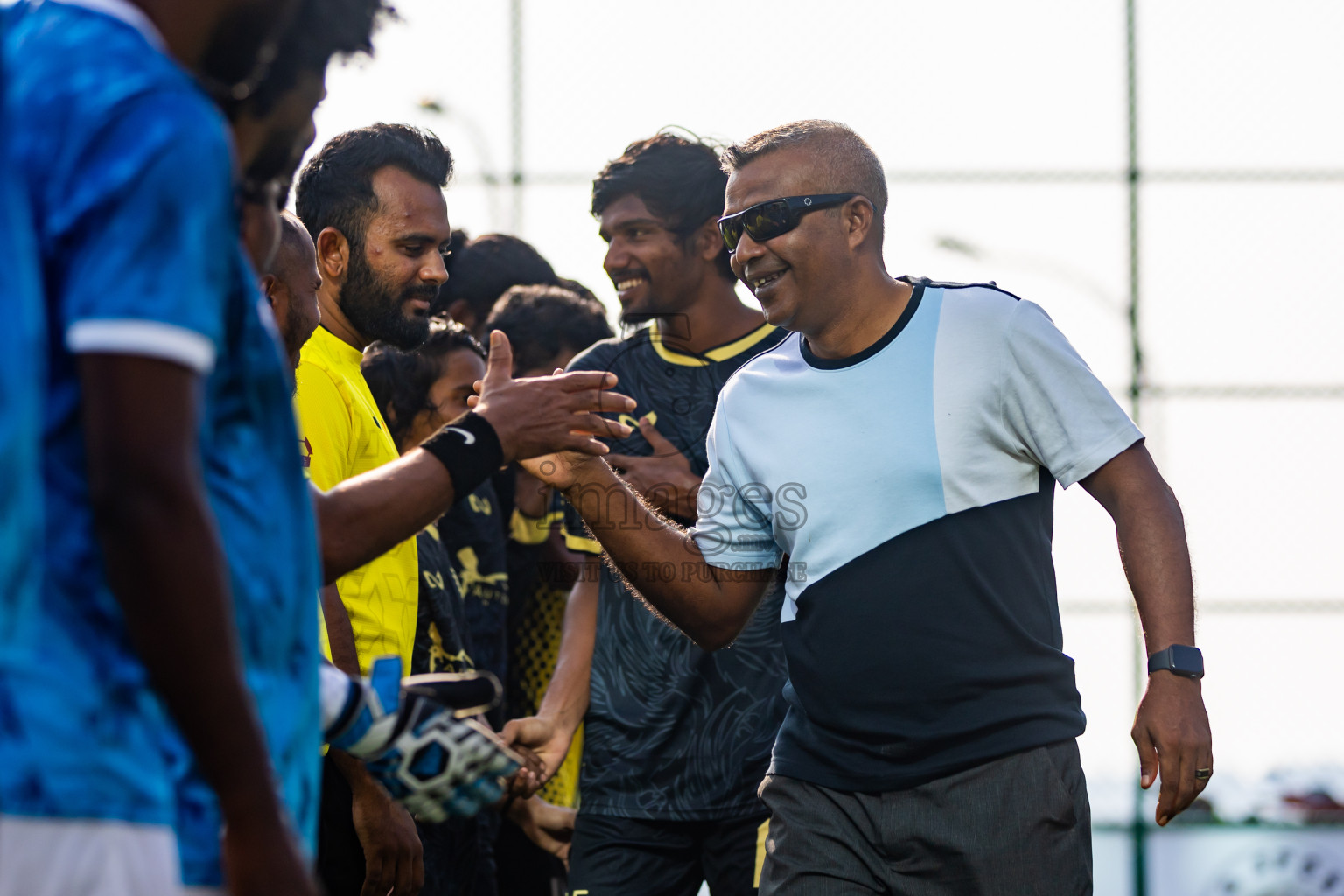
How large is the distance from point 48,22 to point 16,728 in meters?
0.67

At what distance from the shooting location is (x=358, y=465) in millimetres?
3338

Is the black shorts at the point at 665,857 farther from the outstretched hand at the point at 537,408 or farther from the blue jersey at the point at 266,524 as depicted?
the blue jersey at the point at 266,524

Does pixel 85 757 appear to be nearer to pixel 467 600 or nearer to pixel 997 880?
pixel 997 880

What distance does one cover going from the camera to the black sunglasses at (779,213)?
3539 mm

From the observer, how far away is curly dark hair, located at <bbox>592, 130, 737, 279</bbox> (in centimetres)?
480

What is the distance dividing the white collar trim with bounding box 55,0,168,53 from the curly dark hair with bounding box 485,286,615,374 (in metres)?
3.80

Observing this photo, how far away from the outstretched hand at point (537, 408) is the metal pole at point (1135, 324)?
4461mm

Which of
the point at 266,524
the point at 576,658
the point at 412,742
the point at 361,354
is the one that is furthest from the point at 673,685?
the point at 266,524

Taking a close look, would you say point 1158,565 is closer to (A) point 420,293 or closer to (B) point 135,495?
(A) point 420,293

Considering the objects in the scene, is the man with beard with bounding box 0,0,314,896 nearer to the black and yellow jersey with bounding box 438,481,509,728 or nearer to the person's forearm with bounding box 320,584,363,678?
the person's forearm with bounding box 320,584,363,678

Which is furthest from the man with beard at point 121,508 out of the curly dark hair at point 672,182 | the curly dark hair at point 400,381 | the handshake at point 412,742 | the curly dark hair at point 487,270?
the curly dark hair at point 487,270

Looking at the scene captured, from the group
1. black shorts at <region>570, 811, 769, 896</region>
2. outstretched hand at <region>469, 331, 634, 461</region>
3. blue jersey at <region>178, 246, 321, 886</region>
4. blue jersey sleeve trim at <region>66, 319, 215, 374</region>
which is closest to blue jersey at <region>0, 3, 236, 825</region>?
blue jersey sleeve trim at <region>66, 319, 215, 374</region>

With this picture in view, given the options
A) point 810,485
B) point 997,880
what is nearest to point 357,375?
point 810,485

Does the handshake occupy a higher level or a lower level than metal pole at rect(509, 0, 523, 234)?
lower
